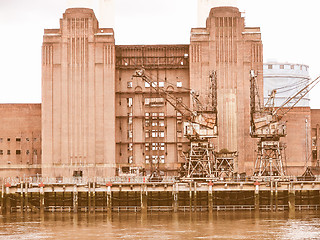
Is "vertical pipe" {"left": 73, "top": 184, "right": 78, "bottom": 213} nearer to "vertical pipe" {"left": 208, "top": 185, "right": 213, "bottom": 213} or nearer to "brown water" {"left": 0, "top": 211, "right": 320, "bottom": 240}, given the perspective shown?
"brown water" {"left": 0, "top": 211, "right": 320, "bottom": 240}

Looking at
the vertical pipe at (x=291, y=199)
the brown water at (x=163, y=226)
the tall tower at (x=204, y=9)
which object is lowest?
the brown water at (x=163, y=226)

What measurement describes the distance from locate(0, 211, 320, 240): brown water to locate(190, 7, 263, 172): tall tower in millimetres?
29114

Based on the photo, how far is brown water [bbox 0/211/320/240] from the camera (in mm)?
58344

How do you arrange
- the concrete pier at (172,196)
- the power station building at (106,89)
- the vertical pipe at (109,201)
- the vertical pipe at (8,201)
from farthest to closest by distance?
the power station building at (106,89), the vertical pipe at (8,201), the concrete pier at (172,196), the vertical pipe at (109,201)

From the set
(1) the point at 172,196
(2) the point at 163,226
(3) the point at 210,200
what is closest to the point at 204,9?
(1) the point at 172,196

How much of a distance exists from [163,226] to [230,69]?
143 feet

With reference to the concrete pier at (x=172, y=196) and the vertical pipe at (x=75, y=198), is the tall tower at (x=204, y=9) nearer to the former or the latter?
the concrete pier at (x=172, y=196)

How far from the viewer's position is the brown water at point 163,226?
58.3 m

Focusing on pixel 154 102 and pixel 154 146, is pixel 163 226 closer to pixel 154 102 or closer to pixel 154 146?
pixel 154 146

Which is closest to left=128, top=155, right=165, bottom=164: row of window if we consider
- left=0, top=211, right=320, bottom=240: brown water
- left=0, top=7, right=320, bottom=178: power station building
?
left=0, top=7, right=320, bottom=178: power station building

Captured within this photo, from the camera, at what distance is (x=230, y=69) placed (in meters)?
102

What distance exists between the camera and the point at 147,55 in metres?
107

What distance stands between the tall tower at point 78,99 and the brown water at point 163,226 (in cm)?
2732

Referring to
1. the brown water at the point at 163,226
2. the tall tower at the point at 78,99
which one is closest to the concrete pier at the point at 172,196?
the brown water at the point at 163,226
